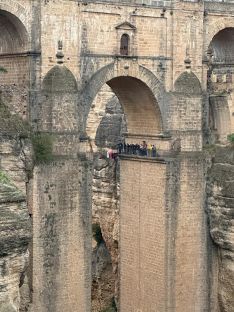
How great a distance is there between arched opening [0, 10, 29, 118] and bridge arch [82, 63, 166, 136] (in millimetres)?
2394

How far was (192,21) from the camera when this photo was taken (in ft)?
115

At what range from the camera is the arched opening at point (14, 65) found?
99.2ft

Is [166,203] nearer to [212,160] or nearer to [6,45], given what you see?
[212,160]

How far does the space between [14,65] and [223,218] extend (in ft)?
35.2

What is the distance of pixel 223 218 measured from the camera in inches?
1387

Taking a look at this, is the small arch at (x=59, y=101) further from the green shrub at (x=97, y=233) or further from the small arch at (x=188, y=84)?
the green shrub at (x=97, y=233)

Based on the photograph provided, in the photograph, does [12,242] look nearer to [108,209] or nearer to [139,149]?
[139,149]

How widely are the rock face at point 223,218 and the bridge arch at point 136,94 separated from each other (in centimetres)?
312

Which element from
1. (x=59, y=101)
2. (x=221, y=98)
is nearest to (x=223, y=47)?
(x=221, y=98)

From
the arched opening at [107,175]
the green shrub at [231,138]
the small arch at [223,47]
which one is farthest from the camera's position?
the arched opening at [107,175]

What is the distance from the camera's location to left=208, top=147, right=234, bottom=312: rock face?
115 ft

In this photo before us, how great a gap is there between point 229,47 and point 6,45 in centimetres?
1177

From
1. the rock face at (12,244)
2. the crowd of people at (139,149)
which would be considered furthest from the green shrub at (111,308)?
the rock face at (12,244)

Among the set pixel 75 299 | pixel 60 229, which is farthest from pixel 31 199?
pixel 75 299
